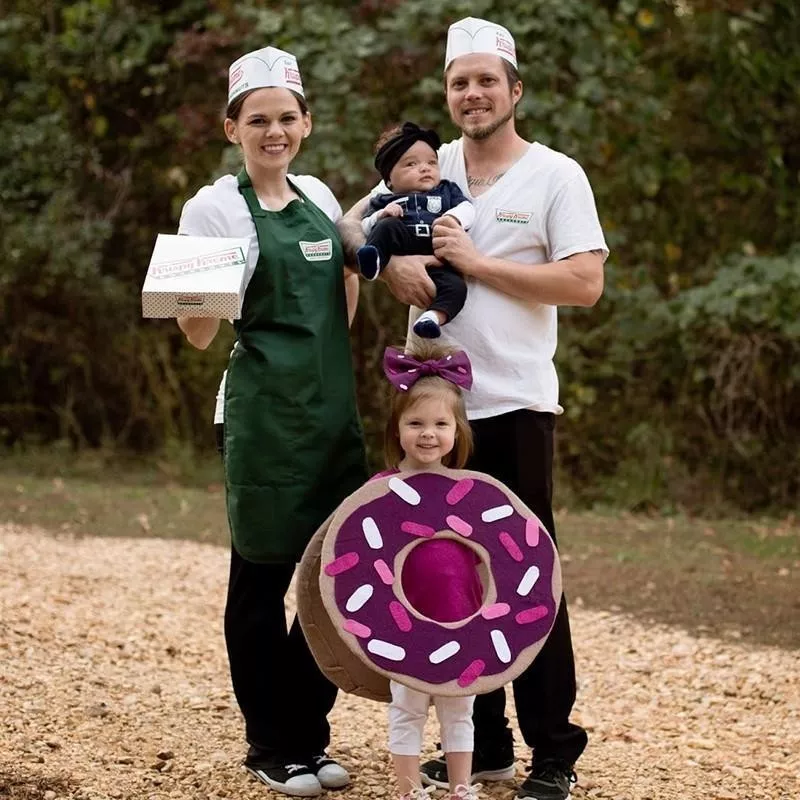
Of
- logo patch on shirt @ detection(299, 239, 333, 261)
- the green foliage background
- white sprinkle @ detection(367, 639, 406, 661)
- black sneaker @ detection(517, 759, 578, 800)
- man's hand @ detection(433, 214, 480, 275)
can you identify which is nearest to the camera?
white sprinkle @ detection(367, 639, 406, 661)

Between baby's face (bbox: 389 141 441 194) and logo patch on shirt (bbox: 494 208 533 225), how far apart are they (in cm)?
18

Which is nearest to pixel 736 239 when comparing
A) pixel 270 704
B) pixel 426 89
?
pixel 426 89

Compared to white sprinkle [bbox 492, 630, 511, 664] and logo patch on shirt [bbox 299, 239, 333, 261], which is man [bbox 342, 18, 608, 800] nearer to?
logo patch on shirt [bbox 299, 239, 333, 261]

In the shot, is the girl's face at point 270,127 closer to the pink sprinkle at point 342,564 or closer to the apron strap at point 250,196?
the apron strap at point 250,196

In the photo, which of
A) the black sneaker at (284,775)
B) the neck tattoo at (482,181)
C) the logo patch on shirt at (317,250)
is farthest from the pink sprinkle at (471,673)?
the neck tattoo at (482,181)

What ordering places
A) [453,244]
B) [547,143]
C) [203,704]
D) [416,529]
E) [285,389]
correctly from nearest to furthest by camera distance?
[416,529] < [453,244] < [285,389] < [203,704] < [547,143]

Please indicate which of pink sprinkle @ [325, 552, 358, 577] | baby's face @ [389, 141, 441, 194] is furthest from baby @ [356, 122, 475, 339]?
pink sprinkle @ [325, 552, 358, 577]

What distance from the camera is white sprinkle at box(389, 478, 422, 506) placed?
336 cm

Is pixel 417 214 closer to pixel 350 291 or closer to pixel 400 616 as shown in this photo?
pixel 350 291

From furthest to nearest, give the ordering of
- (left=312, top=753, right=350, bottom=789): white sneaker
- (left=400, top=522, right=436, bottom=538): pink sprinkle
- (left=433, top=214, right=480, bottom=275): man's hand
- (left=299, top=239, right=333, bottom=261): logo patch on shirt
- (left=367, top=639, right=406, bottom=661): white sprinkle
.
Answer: (left=312, top=753, right=350, bottom=789): white sneaker
(left=299, top=239, right=333, bottom=261): logo patch on shirt
(left=433, top=214, right=480, bottom=275): man's hand
(left=400, top=522, right=436, bottom=538): pink sprinkle
(left=367, top=639, right=406, bottom=661): white sprinkle

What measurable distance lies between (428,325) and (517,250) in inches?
12.7

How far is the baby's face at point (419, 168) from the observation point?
11.6ft

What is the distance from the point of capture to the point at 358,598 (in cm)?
329

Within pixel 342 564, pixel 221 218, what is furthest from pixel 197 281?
pixel 342 564
